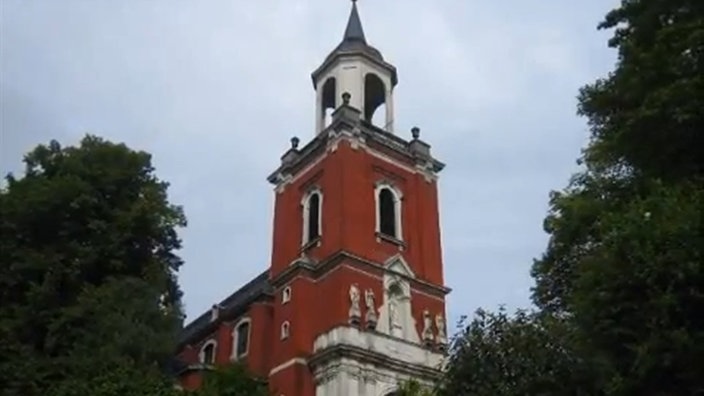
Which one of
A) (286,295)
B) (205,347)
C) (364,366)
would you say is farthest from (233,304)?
(364,366)

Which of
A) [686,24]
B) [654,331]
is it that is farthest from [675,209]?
[686,24]

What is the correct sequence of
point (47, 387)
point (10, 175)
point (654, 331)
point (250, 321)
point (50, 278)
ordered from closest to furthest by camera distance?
point (654, 331) → point (47, 387) → point (50, 278) → point (10, 175) → point (250, 321)

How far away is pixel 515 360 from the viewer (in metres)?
16.1

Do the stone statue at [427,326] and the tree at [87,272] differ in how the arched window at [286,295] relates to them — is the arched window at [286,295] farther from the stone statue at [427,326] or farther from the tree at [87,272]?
the tree at [87,272]

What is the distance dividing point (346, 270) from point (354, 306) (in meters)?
1.37

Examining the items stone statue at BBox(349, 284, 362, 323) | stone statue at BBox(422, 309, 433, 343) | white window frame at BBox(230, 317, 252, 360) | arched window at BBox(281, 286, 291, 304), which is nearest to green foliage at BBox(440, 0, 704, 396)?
stone statue at BBox(349, 284, 362, 323)

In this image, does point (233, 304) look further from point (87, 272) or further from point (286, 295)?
point (87, 272)

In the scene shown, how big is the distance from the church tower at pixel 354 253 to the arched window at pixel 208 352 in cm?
447

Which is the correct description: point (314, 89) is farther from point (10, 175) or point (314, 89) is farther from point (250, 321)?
point (10, 175)

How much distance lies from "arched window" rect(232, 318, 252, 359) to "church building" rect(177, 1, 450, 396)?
7 centimetres

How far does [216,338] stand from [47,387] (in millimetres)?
15388

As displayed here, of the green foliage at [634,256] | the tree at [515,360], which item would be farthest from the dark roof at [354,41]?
the tree at [515,360]

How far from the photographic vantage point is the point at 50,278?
26031 mm

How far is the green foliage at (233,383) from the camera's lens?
26.1m
